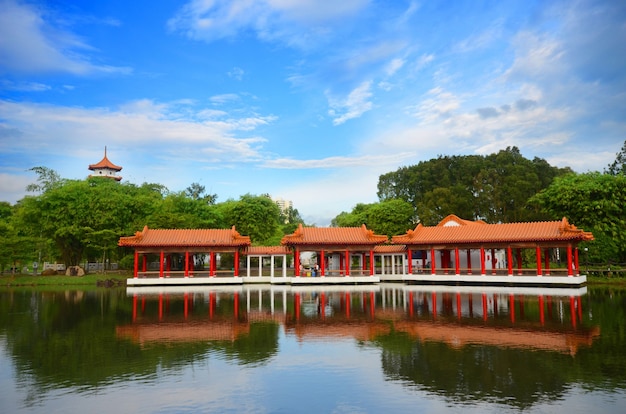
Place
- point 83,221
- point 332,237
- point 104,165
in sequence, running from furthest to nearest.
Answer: point 104,165 < point 83,221 < point 332,237

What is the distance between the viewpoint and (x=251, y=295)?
93.9 ft

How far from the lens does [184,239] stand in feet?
121

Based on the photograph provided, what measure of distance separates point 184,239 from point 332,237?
1245 cm

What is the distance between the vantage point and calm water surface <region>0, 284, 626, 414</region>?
8503mm

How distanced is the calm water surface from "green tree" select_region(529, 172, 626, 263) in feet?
58.9

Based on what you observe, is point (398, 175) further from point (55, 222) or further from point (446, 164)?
point (55, 222)

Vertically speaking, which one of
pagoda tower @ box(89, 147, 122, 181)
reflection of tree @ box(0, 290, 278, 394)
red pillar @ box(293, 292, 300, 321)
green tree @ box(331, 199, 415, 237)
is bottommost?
red pillar @ box(293, 292, 300, 321)

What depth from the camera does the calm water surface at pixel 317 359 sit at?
850cm

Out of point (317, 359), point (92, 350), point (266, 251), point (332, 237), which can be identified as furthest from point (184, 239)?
point (317, 359)

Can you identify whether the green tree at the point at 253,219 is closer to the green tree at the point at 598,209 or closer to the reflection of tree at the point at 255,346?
the green tree at the point at 598,209

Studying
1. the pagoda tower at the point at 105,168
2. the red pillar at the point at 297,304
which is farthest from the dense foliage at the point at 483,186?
the pagoda tower at the point at 105,168

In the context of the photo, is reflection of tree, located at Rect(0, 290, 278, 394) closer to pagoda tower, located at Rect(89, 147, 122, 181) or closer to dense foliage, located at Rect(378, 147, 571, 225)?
dense foliage, located at Rect(378, 147, 571, 225)

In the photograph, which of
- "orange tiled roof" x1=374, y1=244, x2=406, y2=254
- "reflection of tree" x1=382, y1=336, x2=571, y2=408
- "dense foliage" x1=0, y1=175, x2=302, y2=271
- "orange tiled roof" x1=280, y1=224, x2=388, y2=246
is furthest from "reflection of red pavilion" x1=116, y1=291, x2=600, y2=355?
"dense foliage" x1=0, y1=175, x2=302, y2=271

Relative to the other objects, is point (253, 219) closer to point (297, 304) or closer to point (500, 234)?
point (500, 234)
